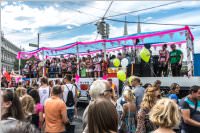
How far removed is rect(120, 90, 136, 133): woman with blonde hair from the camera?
5.68m

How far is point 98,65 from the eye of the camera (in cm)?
1480

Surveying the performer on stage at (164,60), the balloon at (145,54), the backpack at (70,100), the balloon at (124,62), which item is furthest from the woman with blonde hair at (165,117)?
the balloon at (124,62)

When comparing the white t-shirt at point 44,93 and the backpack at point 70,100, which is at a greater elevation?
the white t-shirt at point 44,93

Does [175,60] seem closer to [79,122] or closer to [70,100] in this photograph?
[79,122]

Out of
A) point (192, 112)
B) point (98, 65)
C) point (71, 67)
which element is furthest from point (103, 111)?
point (71, 67)

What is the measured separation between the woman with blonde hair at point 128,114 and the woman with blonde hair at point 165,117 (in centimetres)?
254

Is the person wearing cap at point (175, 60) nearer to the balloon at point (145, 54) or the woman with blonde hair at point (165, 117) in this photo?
the balloon at point (145, 54)

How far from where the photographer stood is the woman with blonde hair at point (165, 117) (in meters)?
2.98

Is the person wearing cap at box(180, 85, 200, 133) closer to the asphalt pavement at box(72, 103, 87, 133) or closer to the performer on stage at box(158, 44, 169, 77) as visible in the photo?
the asphalt pavement at box(72, 103, 87, 133)


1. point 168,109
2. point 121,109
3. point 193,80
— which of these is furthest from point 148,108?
point 193,80

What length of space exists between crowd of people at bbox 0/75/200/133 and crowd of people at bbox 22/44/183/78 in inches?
162

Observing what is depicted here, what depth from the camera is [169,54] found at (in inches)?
459

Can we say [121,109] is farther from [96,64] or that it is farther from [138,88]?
[96,64]

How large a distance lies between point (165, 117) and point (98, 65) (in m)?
11.8
